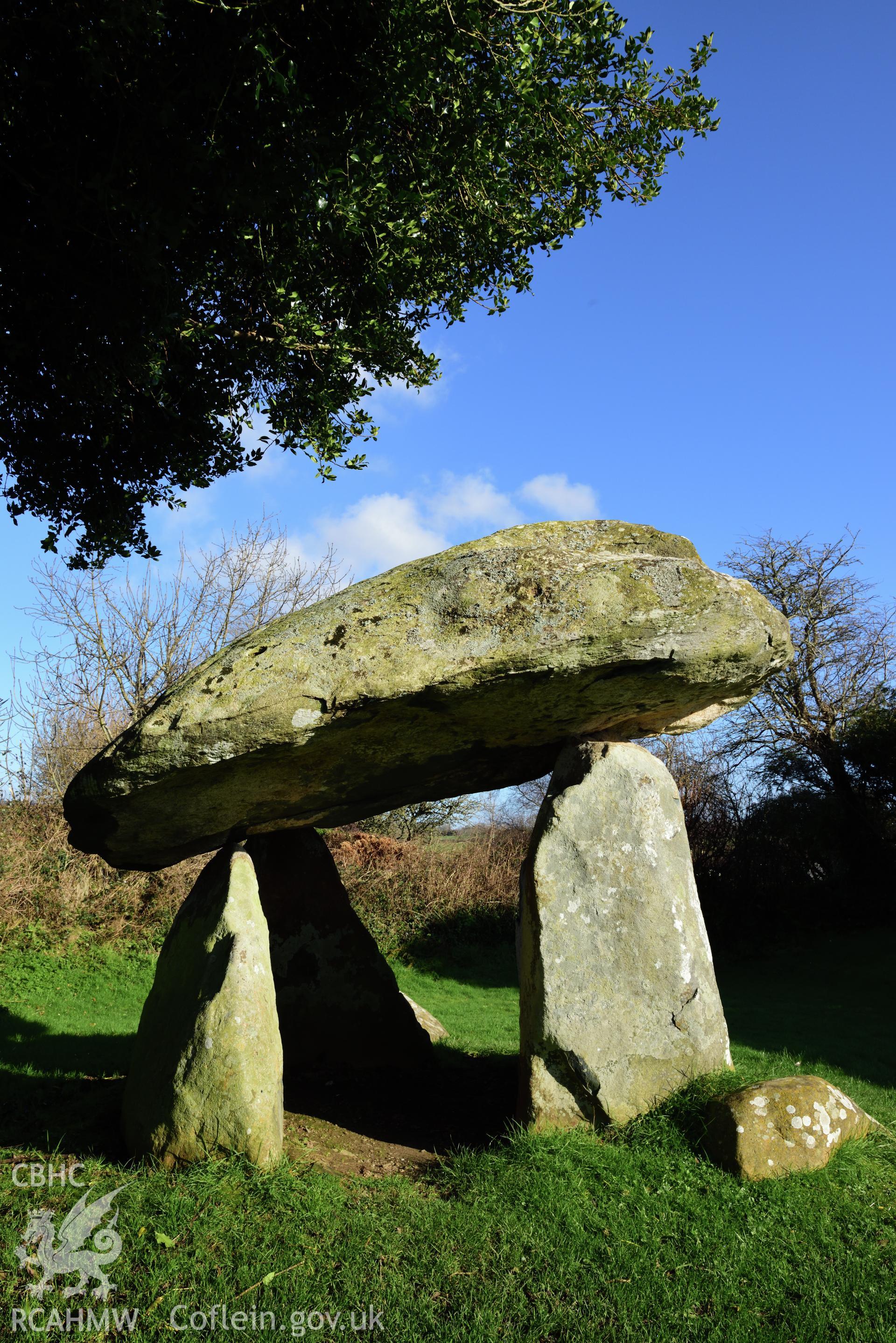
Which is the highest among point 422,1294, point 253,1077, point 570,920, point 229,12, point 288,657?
point 229,12

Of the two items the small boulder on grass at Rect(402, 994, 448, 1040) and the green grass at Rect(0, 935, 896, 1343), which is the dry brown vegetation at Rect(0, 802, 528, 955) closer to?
the small boulder on grass at Rect(402, 994, 448, 1040)

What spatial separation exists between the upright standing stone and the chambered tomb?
1.78 meters

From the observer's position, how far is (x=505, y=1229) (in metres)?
5.05

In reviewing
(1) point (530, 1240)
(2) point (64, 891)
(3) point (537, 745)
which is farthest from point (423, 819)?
(1) point (530, 1240)

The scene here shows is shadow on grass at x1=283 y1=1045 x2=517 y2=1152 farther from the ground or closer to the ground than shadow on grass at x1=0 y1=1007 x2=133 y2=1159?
closer to the ground

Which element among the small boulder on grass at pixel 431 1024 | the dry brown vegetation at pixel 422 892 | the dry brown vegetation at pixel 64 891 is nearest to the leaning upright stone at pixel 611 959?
the small boulder on grass at pixel 431 1024

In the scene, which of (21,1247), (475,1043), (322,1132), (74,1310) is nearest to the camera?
(74,1310)

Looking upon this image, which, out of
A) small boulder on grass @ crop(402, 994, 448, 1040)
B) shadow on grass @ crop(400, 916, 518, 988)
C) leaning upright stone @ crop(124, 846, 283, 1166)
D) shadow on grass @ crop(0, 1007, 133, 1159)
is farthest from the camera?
shadow on grass @ crop(400, 916, 518, 988)

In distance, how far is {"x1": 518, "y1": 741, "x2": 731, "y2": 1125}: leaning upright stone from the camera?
6.14 metres

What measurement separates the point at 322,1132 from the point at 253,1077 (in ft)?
4.24

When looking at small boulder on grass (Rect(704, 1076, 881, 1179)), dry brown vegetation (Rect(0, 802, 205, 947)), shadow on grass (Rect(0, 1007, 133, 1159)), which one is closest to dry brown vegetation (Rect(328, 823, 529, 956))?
dry brown vegetation (Rect(0, 802, 205, 947))

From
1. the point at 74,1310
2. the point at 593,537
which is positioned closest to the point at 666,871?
the point at 593,537

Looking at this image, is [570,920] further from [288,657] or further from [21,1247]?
[21,1247]

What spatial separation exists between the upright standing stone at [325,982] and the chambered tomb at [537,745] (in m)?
1.78
